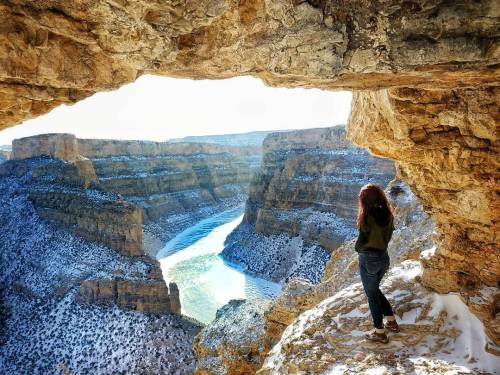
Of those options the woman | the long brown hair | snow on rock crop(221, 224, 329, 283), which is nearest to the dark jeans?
the woman

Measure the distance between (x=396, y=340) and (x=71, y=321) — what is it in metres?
19.4

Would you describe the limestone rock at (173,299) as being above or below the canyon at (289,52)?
below

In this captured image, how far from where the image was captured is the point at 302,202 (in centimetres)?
3459

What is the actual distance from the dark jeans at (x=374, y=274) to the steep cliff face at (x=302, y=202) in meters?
22.0

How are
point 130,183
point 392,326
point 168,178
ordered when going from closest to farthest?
point 392,326 < point 130,183 < point 168,178

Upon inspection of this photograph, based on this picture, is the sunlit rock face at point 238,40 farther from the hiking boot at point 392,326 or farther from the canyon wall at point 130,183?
the canyon wall at point 130,183

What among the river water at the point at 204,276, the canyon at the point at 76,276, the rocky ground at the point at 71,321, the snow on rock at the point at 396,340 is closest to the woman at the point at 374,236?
the snow on rock at the point at 396,340

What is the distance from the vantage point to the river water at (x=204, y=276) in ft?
83.3

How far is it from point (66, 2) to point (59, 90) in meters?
1.06

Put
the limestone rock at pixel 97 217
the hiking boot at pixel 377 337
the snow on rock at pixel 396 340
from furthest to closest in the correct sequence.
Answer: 1. the limestone rock at pixel 97 217
2. the hiking boot at pixel 377 337
3. the snow on rock at pixel 396 340

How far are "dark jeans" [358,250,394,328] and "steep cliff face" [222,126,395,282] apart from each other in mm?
21958

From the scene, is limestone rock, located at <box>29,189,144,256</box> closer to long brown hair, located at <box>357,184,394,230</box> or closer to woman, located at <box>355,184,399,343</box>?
woman, located at <box>355,184,399,343</box>

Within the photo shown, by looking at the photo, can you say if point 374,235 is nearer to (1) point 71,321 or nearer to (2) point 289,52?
(2) point 289,52

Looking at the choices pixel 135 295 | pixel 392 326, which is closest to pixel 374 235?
pixel 392 326
